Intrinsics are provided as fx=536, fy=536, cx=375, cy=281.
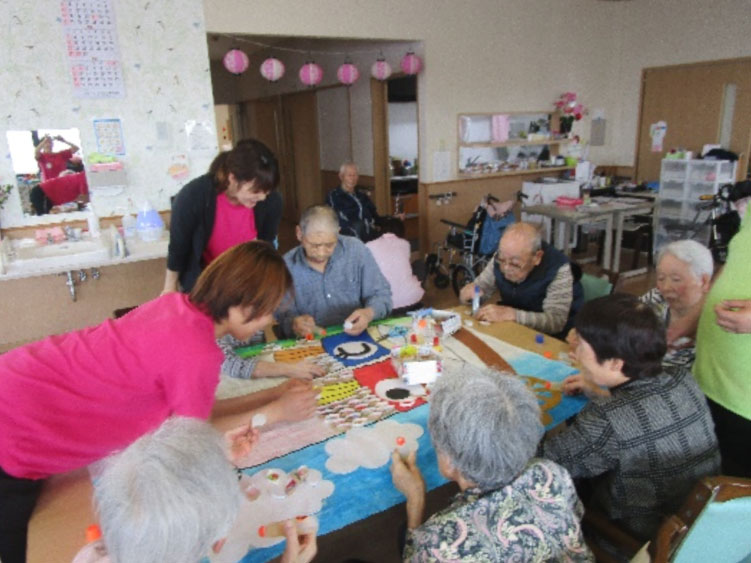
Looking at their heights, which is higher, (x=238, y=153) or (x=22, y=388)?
(x=238, y=153)

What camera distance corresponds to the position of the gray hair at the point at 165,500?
0.79 m

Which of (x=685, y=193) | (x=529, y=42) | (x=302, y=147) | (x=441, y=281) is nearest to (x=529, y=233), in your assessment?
(x=441, y=281)

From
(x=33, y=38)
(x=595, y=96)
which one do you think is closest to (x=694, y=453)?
(x=33, y=38)

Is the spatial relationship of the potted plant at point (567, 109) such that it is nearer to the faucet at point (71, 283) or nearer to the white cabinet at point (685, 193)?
the white cabinet at point (685, 193)

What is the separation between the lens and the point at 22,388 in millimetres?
1281

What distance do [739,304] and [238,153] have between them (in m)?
1.97

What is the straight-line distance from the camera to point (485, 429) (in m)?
1.11

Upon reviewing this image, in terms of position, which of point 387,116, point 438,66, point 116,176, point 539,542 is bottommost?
point 539,542

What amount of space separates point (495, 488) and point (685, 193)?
19.6 feet

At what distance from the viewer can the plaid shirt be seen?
1357 millimetres

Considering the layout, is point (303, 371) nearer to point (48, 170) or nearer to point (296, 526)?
point (296, 526)

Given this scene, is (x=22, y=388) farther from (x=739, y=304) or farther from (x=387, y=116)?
(x=387, y=116)

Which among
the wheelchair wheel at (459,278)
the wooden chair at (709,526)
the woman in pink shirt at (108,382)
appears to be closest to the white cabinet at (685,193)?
the wheelchair wheel at (459,278)

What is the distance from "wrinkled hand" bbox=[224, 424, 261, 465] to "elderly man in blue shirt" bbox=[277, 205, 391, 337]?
0.86 metres
